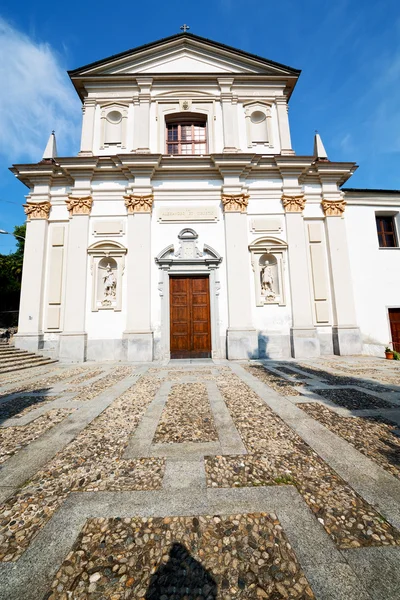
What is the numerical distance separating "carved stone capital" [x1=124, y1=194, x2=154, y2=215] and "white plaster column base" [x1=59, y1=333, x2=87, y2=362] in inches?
215

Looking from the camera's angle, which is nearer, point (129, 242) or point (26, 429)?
point (26, 429)

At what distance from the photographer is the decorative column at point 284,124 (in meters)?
11.5

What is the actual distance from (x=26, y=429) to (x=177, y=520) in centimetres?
251

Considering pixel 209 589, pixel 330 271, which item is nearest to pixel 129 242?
pixel 330 271

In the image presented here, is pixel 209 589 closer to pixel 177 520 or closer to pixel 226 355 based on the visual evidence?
pixel 177 520

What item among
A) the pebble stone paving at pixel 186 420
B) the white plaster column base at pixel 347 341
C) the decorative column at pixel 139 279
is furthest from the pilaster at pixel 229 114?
the pebble stone paving at pixel 186 420

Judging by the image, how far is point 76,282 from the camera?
1015 centimetres

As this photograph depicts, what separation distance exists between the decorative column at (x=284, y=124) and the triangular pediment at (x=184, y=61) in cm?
137

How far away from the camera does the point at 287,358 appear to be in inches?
385

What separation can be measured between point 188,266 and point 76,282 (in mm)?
4559

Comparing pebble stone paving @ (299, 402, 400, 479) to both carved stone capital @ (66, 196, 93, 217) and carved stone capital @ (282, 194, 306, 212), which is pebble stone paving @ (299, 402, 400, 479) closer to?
carved stone capital @ (282, 194, 306, 212)

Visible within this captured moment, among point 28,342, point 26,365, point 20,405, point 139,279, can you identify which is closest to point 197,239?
point 139,279

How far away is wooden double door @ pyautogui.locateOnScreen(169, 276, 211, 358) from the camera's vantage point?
10086 millimetres

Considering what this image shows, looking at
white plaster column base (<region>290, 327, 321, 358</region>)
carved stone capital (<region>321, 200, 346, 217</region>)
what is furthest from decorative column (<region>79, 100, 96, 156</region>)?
white plaster column base (<region>290, 327, 321, 358</region>)
